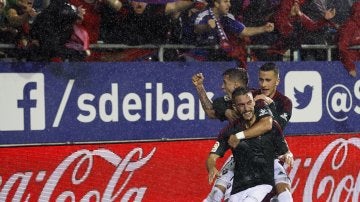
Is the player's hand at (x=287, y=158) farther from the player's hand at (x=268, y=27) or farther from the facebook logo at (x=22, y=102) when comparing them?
the facebook logo at (x=22, y=102)

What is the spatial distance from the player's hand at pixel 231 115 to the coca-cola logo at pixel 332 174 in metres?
2.22

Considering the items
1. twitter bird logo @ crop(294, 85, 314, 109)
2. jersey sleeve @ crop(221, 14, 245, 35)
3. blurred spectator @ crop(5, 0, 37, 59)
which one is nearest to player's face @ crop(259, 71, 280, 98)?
jersey sleeve @ crop(221, 14, 245, 35)

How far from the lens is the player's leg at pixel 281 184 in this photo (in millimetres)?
8922

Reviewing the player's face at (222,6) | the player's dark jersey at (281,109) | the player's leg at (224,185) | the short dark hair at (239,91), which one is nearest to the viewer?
the short dark hair at (239,91)

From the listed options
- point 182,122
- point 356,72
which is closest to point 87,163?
point 182,122

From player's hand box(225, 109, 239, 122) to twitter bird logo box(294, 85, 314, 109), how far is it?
217 centimetres

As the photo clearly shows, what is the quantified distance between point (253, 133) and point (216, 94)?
212 centimetres

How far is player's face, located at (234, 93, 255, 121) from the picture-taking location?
8.45 m

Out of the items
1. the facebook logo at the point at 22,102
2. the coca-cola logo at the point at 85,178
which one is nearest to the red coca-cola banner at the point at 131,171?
the coca-cola logo at the point at 85,178

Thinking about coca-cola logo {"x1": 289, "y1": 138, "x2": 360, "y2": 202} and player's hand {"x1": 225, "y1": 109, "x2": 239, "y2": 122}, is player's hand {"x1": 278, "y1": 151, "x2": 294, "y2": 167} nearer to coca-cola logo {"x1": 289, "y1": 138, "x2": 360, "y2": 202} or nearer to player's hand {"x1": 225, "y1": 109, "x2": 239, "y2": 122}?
player's hand {"x1": 225, "y1": 109, "x2": 239, "y2": 122}

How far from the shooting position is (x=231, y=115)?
9.19 meters

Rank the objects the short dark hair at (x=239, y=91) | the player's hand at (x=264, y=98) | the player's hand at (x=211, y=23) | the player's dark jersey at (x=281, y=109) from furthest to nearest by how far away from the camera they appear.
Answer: the player's hand at (x=211, y=23) < the player's dark jersey at (x=281, y=109) < the player's hand at (x=264, y=98) < the short dark hair at (x=239, y=91)

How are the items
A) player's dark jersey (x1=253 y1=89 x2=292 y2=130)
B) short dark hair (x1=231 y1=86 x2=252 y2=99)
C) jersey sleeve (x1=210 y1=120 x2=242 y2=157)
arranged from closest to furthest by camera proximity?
short dark hair (x1=231 y1=86 x2=252 y2=99) < jersey sleeve (x1=210 y1=120 x2=242 y2=157) < player's dark jersey (x1=253 y1=89 x2=292 y2=130)

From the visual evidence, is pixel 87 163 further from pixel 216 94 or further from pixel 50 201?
pixel 216 94
